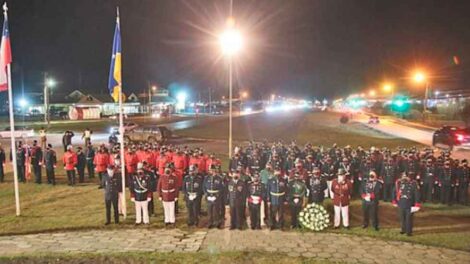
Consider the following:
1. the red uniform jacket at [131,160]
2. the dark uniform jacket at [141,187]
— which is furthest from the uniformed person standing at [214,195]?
the red uniform jacket at [131,160]

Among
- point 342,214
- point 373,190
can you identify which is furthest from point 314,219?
point 373,190

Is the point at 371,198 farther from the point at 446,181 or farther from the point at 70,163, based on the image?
the point at 70,163

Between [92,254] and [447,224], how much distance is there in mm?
10049

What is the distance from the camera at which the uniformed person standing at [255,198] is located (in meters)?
11.7

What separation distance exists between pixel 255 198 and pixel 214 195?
121cm

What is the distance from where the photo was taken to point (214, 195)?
39.1ft

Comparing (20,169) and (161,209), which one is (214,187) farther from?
(20,169)

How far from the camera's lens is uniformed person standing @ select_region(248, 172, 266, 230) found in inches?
461

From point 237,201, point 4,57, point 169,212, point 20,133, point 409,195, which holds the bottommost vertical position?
point 169,212

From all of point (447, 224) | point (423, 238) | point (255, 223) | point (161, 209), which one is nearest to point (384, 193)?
point (447, 224)

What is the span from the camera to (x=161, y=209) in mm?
14062

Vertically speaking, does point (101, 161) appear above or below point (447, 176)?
above

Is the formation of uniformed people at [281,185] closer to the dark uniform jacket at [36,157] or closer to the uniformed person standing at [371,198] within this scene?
the uniformed person standing at [371,198]

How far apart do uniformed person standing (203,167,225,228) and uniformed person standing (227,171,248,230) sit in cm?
35
